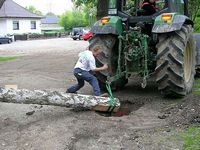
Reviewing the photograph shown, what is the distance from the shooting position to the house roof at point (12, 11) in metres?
59.3

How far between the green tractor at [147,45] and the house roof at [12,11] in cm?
5134

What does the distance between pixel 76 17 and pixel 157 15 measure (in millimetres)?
91927

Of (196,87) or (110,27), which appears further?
(196,87)

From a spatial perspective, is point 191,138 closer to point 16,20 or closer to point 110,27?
point 110,27

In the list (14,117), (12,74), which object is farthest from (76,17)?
(14,117)

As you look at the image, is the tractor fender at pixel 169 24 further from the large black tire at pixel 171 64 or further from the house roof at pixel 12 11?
the house roof at pixel 12 11

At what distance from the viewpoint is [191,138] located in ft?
19.2

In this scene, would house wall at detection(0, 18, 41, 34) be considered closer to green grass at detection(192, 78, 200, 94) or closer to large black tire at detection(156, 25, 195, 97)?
green grass at detection(192, 78, 200, 94)

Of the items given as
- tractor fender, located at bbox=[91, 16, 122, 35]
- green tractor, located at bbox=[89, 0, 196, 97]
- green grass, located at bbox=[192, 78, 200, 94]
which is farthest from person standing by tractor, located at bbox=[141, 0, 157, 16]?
green grass, located at bbox=[192, 78, 200, 94]

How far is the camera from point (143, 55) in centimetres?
867

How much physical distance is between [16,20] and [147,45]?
179 feet

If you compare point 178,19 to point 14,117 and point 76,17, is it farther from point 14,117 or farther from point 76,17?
point 76,17

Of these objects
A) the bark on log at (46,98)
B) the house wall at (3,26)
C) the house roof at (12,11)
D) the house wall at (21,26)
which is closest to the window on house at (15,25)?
the house wall at (21,26)

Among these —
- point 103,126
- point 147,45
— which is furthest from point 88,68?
point 103,126
